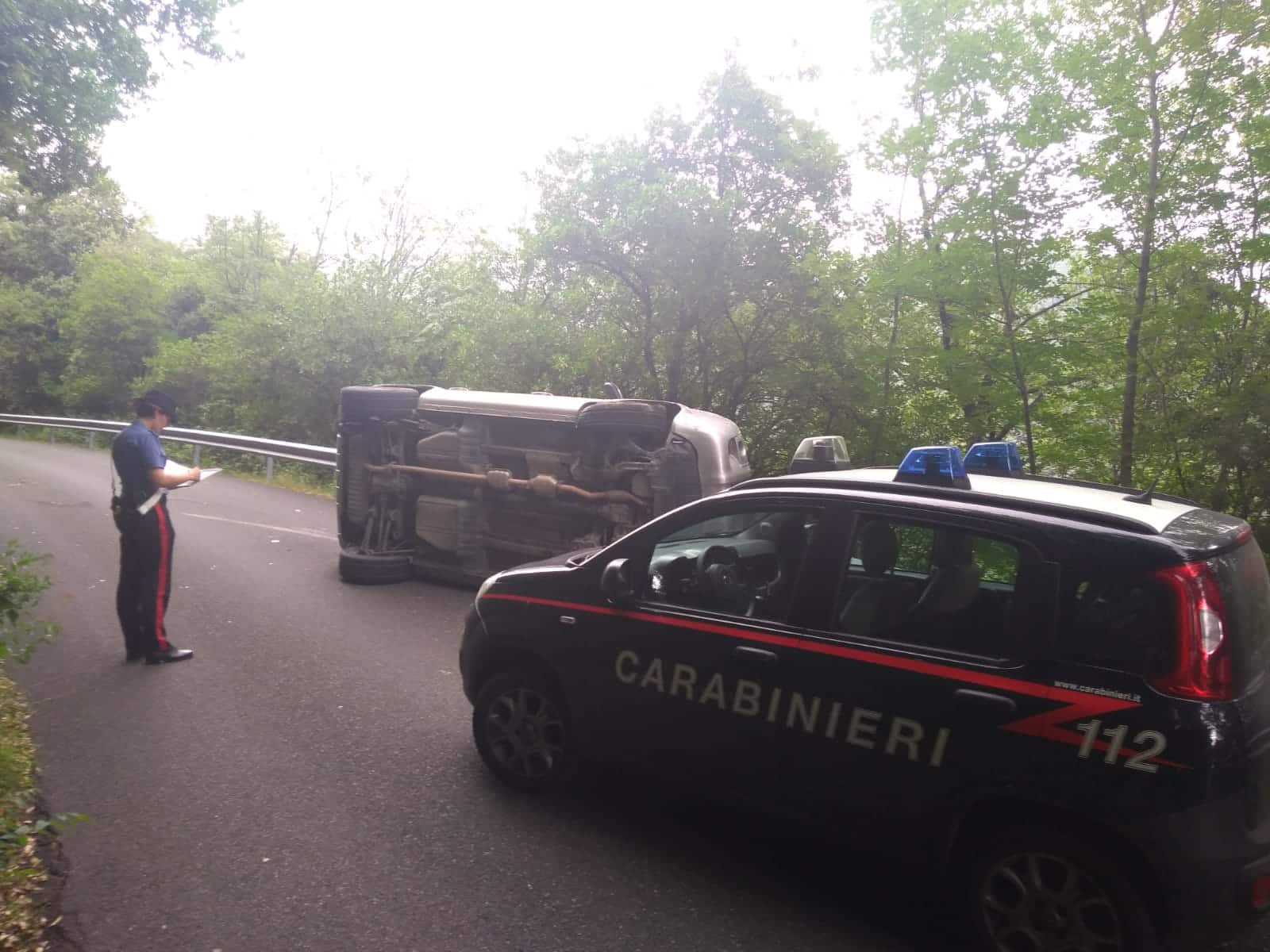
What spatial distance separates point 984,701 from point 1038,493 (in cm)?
90

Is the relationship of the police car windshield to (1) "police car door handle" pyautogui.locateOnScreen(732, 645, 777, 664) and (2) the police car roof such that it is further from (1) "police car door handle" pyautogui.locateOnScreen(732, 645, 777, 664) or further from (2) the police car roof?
(1) "police car door handle" pyautogui.locateOnScreen(732, 645, 777, 664)

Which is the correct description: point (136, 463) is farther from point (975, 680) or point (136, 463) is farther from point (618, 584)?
point (975, 680)

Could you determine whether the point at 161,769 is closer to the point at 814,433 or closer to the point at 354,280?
the point at 814,433

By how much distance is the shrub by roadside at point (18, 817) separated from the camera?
324 centimetres

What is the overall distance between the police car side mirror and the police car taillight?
2.08 metres

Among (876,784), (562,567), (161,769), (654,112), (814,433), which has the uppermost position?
(654,112)

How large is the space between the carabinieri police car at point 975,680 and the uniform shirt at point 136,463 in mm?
3751

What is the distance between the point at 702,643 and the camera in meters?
3.75

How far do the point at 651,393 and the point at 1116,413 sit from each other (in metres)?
6.69

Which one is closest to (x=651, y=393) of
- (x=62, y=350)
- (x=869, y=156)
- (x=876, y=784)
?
(x=869, y=156)

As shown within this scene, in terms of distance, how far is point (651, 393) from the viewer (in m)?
13.8

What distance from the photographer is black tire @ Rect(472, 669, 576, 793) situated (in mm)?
4359

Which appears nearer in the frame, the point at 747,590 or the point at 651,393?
the point at 747,590

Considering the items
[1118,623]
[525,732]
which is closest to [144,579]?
[525,732]
